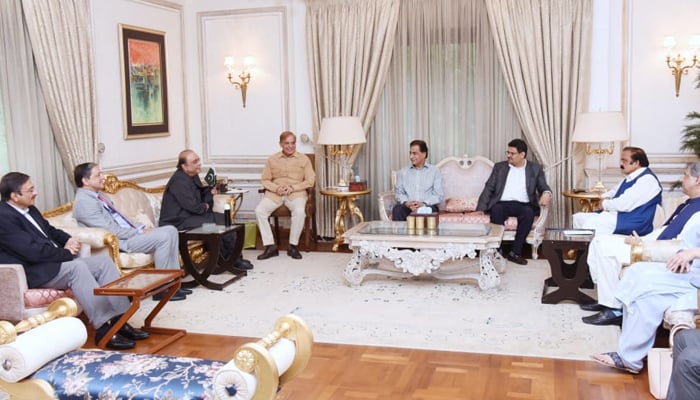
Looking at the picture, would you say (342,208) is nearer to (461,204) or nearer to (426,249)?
(461,204)

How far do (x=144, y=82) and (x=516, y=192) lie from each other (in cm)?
400

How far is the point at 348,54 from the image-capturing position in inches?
311

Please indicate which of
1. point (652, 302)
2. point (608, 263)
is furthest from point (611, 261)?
point (652, 302)

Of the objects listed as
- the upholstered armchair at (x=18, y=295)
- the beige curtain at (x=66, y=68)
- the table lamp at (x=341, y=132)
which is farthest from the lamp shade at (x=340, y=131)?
the upholstered armchair at (x=18, y=295)

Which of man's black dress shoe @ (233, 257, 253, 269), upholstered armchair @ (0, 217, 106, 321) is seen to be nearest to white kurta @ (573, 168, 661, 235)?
man's black dress shoe @ (233, 257, 253, 269)

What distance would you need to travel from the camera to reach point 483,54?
758 cm

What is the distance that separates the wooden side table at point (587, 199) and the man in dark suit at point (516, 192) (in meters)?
0.26

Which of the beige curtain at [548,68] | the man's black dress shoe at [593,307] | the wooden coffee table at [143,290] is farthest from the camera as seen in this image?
the beige curtain at [548,68]

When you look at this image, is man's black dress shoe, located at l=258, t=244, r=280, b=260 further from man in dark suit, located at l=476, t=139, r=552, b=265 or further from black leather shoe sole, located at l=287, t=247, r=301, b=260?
man in dark suit, located at l=476, t=139, r=552, b=265

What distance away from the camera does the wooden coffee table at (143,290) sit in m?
4.36

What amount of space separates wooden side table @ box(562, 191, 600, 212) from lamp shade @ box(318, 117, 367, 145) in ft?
7.16

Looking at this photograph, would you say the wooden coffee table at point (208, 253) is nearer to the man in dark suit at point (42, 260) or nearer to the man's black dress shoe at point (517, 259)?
the man in dark suit at point (42, 260)

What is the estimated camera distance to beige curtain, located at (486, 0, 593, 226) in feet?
23.6

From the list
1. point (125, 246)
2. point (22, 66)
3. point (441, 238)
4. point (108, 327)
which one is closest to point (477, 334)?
point (441, 238)
